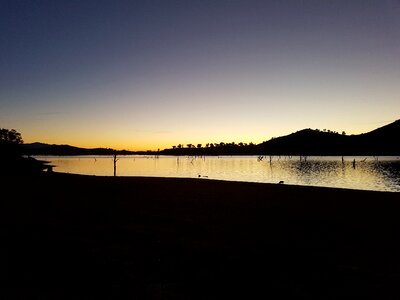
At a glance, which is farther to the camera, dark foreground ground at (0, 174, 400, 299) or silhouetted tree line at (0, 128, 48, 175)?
silhouetted tree line at (0, 128, 48, 175)

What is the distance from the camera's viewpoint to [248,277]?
7.45m

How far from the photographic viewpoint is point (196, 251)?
363 inches

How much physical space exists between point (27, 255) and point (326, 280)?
7500 millimetres

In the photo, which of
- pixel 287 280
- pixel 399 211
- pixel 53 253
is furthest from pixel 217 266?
pixel 399 211

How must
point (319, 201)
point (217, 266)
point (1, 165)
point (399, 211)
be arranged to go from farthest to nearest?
point (1, 165)
point (319, 201)
point (399, 211)
point (217, 266)

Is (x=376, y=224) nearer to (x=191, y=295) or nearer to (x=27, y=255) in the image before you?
(x=191, y=295)

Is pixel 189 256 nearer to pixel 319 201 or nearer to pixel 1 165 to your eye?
pixel 319 201

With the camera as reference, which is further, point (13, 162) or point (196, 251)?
point (13, 162)

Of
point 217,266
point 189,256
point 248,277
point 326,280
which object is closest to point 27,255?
point 189,256

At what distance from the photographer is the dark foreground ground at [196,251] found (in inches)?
267

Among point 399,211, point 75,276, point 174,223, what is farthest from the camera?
point 399,211

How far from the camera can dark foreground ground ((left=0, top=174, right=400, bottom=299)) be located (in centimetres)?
679

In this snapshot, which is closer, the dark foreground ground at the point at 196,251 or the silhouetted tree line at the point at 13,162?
the dark foreground ground at the point at 196,251

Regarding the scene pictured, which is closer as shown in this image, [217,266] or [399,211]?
[217,266]
